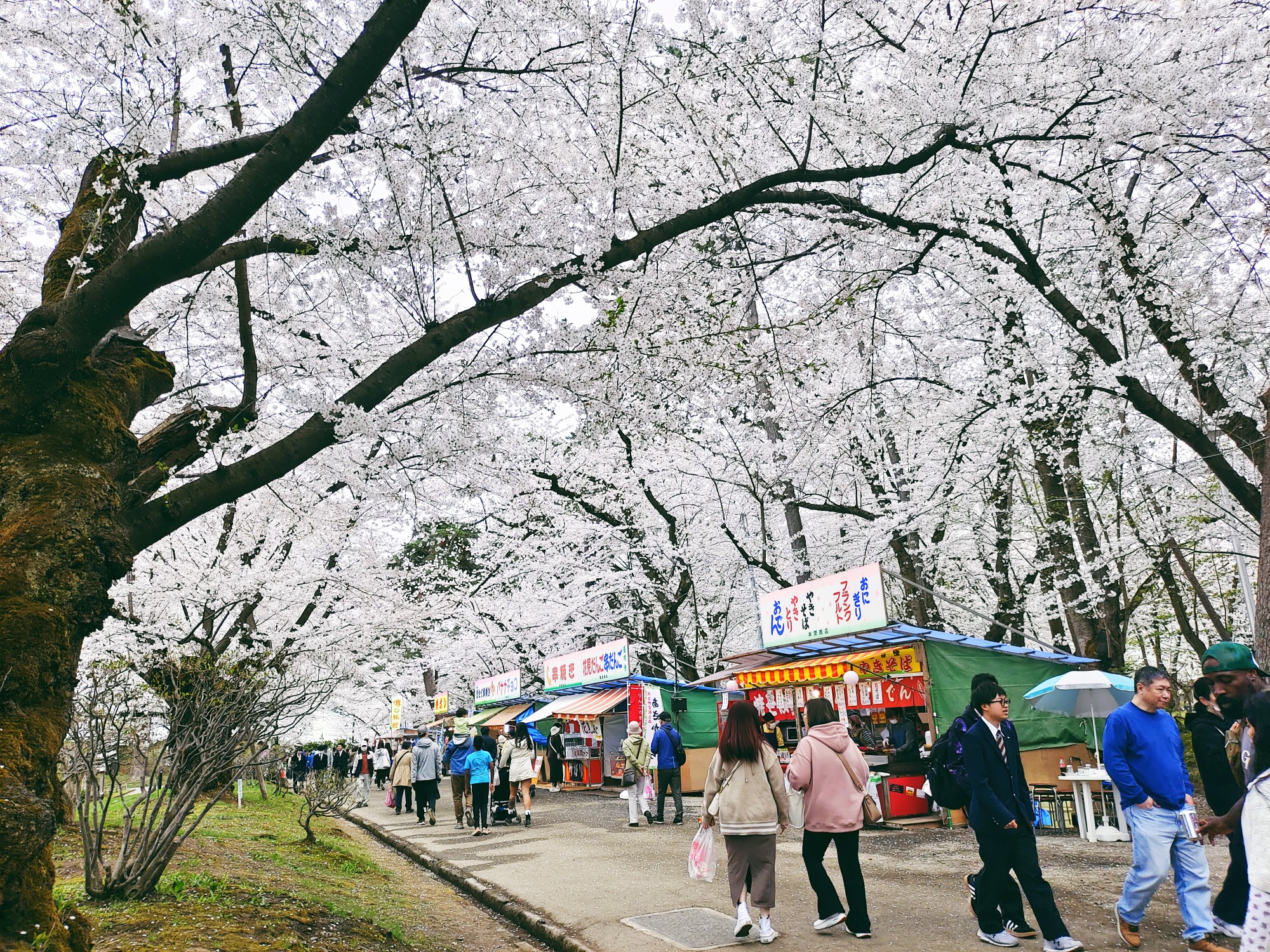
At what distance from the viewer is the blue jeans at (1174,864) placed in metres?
4.73

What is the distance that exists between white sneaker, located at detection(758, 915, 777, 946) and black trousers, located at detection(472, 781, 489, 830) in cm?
864

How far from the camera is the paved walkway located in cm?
533

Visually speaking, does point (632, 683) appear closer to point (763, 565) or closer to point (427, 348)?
point (763, 565)

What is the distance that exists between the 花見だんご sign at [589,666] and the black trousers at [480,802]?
4.71m

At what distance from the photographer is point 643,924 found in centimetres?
588

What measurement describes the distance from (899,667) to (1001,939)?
745 cm

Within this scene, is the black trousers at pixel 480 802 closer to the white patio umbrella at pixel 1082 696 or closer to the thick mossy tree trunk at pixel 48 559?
the white patio umbrella at pixel 1082 696

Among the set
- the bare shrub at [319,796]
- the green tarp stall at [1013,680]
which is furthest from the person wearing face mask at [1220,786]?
the bare shrub at [319,796]

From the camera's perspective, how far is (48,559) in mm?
3965

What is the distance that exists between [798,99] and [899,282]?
612cm

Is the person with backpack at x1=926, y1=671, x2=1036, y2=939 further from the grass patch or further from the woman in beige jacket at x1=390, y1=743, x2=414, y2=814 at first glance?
the woman in beige jacket at x1=390, y1=743, x2=414, y2=814

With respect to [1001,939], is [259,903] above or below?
above

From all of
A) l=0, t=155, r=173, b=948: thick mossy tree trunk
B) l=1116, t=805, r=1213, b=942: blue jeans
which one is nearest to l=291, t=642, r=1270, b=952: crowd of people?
l=1116, t=805, r=1213, b=942: blue jeans

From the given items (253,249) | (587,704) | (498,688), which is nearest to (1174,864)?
(253,249)
